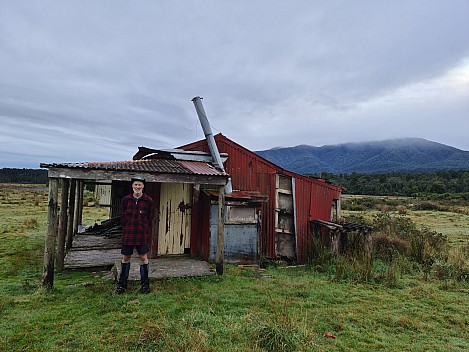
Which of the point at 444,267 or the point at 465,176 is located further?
the point at 465,176

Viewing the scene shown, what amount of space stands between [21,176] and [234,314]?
113 metres

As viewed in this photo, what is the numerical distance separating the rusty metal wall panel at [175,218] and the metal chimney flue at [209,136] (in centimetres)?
115

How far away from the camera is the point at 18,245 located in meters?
10.8

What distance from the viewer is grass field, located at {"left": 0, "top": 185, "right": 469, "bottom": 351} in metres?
4.09

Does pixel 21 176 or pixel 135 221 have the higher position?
pixel 21 176

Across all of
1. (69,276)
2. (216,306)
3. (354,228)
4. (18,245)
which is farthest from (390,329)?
(18,245)

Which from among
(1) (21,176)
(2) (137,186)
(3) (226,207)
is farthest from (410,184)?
(1) (21,176)

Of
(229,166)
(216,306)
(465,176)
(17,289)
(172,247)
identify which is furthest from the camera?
(465,176)

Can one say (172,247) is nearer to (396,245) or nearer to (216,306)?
(216,306)

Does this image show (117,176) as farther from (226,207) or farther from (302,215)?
(302,215)

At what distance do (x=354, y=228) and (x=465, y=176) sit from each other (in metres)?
50.9

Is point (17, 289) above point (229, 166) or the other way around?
the other way around

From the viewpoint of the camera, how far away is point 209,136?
389 inches

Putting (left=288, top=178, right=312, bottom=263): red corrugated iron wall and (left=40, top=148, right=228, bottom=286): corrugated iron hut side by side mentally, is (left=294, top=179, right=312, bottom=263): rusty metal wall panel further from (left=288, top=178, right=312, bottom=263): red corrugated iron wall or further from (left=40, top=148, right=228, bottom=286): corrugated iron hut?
(left=40, top=148, right=228, bottom=286): corrugated iron hut
